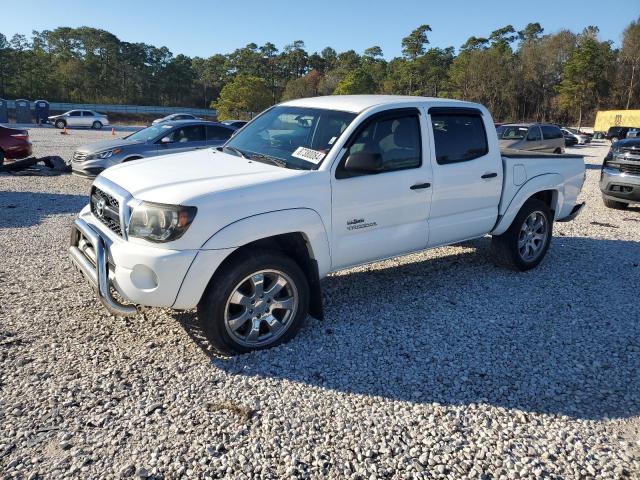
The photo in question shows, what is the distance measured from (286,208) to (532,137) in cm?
1523

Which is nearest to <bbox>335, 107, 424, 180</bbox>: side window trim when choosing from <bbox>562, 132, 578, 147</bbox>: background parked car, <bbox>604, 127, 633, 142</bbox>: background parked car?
<bbox>562, 132, 578, 147</bbox>: background parked car

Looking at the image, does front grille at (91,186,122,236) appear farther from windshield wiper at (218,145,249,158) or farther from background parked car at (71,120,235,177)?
background parked car at (71,120,235,177)

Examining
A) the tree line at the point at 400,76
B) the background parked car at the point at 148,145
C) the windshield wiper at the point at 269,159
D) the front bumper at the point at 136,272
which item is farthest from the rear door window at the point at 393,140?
the tree line at the point at 400,76

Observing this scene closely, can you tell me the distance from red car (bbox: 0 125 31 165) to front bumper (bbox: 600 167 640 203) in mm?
14114

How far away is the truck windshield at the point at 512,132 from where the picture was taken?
16719mm

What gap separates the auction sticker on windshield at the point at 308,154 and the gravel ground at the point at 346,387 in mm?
1448

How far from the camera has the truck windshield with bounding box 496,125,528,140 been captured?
54.9 feet

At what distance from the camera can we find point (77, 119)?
39.6 m

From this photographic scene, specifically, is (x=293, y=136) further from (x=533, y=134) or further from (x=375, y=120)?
(x=533, y=134)

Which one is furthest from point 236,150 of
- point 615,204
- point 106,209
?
point 615,204

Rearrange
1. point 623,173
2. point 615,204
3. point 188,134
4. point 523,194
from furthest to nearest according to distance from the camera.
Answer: point 188,134 → point 615,204 → point 623,173 → point 523,194

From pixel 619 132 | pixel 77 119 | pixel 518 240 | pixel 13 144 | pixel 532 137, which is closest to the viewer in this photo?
pixel 518 240

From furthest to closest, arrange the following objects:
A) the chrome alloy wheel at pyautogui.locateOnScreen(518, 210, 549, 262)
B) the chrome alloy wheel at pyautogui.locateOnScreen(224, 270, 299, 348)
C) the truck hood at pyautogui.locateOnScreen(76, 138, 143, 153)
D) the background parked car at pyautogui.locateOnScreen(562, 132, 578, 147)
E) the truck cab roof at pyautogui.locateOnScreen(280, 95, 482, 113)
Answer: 1. the background parked car at pyautogui.locateOnScreen(562, 132, 578, 147)
2. the truck hood at pyautogui.locateOnScreen(76, 138, 143, 153)
3. the chrome alloy wheel at pyautogui.locateOnScreen(518, 210, 549, 262)
4. the truck cab roof at pyautogui.locateOnScreen(280, 95, 482, 113)
5. the chrome alloy wheel at pyautogui.locateOnScreen(224, 270, 299, 348)

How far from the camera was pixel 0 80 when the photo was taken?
6856 cm
